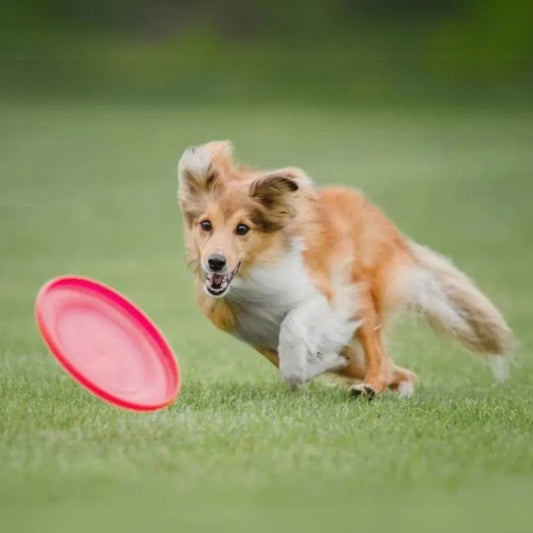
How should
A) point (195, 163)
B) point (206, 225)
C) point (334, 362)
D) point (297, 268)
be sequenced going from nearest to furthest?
point (206, 225)
point (195, 163)
point (297, 268)
point (334, 362)

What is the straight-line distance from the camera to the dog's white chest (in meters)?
8.63

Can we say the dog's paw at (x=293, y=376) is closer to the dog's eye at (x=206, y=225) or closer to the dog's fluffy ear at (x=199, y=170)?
the dog's eye at (x=206, y=225)

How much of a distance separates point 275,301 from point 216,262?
0.65 m

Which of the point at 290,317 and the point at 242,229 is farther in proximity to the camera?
the point at 290,317

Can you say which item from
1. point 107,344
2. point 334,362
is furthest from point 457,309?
point 107,344

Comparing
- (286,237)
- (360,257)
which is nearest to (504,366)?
(360,257)

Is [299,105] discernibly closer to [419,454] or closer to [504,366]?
[504,366]

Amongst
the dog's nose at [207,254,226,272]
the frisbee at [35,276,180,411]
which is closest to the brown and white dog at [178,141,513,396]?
Result: the dog's nose at [207,254,226,272]

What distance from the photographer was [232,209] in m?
8.49

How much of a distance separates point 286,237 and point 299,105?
22.8 m

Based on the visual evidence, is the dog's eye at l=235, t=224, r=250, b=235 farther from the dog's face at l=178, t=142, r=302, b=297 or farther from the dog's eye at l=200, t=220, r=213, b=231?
the dog's eye at l=200, t=220, r=213, b=231

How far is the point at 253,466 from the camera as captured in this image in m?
6.59

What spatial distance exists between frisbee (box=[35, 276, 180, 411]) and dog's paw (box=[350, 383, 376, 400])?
1.03m

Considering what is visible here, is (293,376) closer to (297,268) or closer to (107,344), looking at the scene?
(297,268)
